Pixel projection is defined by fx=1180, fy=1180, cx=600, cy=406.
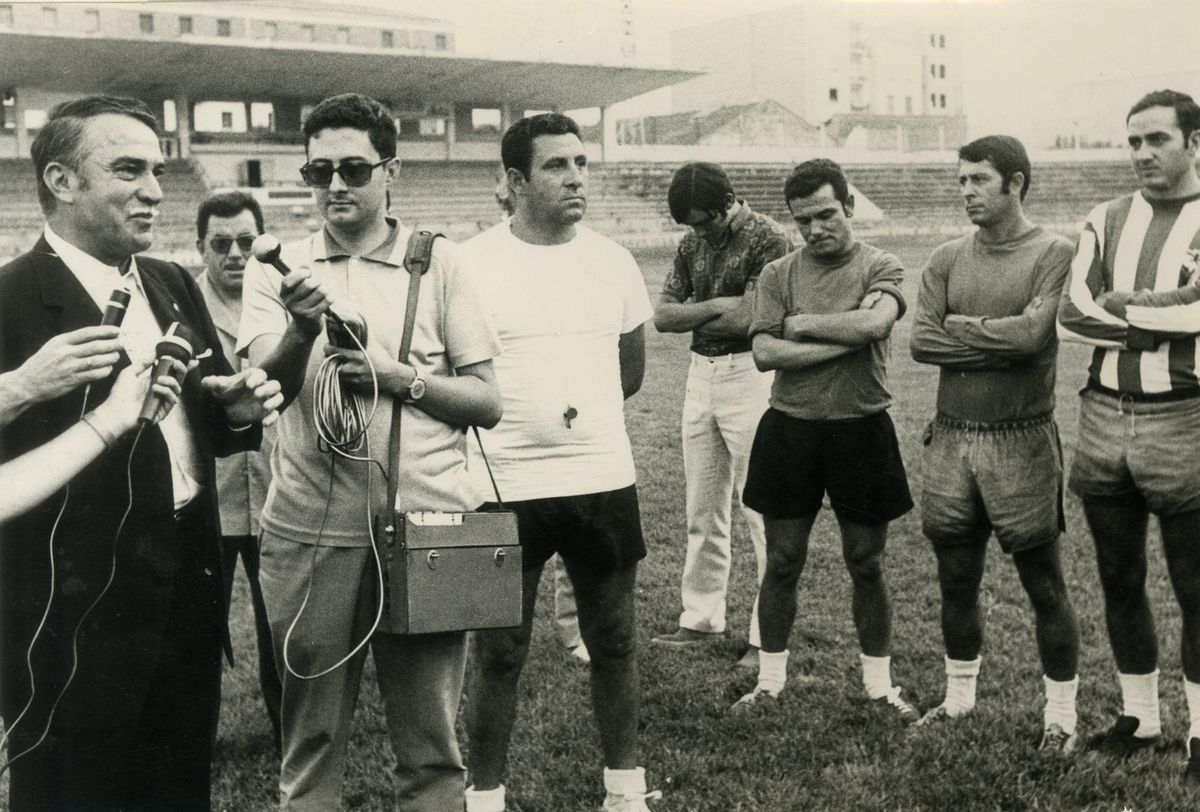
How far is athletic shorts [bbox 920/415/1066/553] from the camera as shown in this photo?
12.8 feet

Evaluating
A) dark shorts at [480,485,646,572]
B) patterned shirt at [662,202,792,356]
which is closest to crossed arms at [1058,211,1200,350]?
patterned shirt at [662,202,792,356]

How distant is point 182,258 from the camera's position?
24203 millimetres

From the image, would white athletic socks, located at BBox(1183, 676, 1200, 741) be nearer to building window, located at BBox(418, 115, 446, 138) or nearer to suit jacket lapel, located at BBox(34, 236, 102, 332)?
suit jacket lapel, located at BBox(34, 236, 102, 332)

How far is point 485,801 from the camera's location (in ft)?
11.8

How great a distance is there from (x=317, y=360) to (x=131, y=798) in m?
1.05

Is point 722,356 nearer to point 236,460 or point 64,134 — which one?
point 236,460

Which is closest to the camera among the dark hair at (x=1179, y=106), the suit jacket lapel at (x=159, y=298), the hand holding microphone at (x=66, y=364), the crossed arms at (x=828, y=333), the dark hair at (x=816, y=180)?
the hand holding microphone at (x=66, y=364)

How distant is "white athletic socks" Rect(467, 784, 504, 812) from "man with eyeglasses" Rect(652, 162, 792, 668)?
1.61 m

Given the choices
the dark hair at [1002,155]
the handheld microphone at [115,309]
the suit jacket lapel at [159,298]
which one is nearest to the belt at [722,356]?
the dark hair at [1002,155]

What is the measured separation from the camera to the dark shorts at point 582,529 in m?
3.48

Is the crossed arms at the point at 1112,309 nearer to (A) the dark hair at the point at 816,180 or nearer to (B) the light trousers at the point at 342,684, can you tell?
(A) the dark hair at the point at 816,180

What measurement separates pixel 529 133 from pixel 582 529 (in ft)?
3.99

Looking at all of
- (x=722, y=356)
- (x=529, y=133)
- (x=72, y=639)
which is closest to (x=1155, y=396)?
(x=722, y=356)

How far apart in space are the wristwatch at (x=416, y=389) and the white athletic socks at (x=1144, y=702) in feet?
8.62
